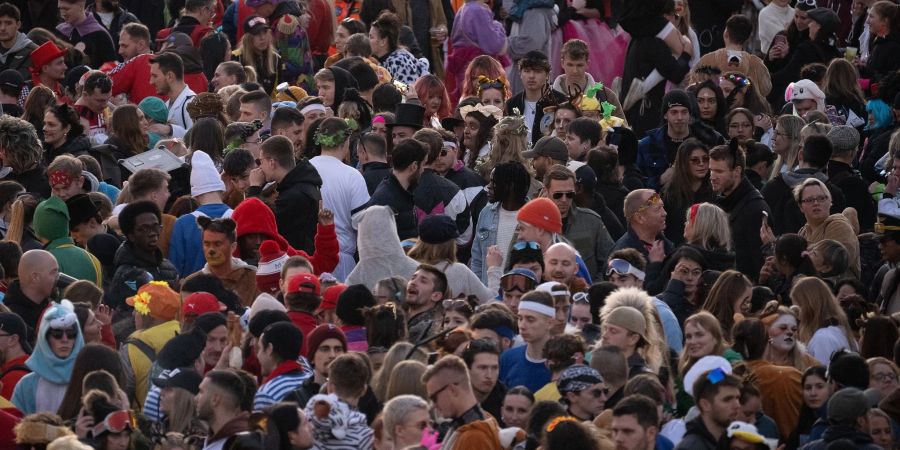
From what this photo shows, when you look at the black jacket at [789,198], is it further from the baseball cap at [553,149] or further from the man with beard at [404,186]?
the man with beard at [404,186]

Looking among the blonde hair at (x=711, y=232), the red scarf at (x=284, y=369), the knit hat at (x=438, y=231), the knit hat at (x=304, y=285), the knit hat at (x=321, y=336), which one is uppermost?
the knit hat at (x=321, y=336)

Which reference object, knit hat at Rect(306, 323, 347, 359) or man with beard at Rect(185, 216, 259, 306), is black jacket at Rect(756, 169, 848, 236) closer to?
man with beard at Rect(185, 216, 259, 306)

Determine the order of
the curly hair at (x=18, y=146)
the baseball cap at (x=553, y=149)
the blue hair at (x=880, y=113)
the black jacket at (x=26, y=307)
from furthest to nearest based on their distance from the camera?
the blue hair at (x=880, y=113)
the baseball cap at (x=553, y=149)
the curly hair at (x=18, y=146)
the black jacket at (x=26, y=307)

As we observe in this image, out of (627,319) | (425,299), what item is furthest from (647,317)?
(425,299)

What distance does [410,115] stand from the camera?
1295cm

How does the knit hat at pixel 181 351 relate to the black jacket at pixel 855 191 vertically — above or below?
above

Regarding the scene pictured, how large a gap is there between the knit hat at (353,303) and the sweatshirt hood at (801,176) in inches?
175

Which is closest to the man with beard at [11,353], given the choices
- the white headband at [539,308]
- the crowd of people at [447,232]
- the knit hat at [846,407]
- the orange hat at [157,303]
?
the crowd of people at [447,232]

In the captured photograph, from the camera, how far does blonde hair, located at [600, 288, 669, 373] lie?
923 cm

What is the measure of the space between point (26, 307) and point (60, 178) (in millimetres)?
1416

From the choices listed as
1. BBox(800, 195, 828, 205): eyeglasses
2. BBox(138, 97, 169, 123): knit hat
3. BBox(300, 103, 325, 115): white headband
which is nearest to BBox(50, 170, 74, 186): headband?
BBox(138, 97, 169, 123): knit hat

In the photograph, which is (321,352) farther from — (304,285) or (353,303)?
(304,285)

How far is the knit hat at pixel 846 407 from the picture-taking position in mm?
8609

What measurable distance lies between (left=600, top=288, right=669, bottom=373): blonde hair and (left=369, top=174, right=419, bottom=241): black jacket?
2.44m
